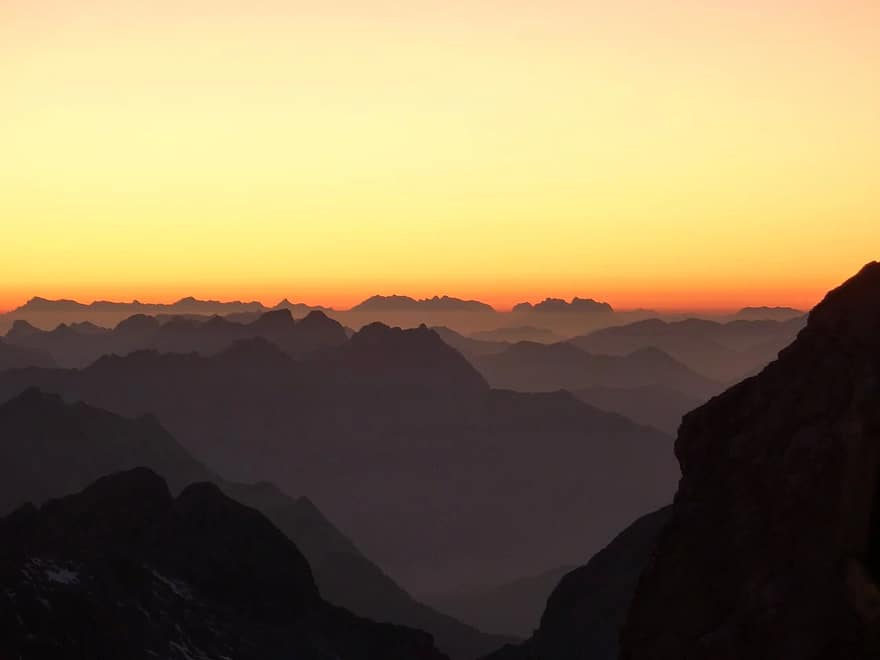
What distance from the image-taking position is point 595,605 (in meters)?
158

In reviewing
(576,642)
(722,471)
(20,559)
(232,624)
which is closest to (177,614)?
(232,624)

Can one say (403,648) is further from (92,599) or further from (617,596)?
(92,599)

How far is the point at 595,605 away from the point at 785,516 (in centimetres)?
13264

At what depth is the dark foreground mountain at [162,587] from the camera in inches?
4879

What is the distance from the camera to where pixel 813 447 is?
3070 cm

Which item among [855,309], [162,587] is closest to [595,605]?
[162,587]

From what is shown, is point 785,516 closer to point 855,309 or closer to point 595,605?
point 855,309

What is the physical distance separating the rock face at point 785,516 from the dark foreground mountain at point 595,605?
352ft

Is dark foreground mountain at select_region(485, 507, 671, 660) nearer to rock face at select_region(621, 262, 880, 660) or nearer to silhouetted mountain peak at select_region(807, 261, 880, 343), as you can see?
rock face at select_region(621, 262, 880, 660)

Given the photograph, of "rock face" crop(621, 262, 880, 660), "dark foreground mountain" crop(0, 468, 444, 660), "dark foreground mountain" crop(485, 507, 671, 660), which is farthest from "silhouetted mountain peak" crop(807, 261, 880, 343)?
"dark foreground mountain" crop(485, 507, 671, 660)

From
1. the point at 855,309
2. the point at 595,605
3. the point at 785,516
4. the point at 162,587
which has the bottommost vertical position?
the point at 595,605

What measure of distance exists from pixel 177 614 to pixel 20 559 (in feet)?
80.4

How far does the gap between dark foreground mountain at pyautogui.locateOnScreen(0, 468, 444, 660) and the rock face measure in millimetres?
96231

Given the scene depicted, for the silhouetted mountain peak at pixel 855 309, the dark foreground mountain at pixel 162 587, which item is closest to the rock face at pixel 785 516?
Result: the silhouetted mountain peak at pixel 855 309
